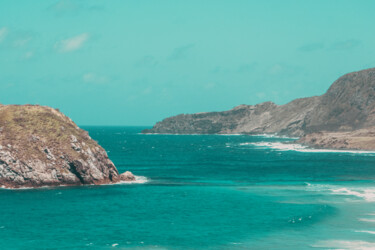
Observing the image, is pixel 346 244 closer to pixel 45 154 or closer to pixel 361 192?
pixel 361 192

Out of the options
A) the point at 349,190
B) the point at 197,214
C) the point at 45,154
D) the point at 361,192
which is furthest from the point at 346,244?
the point at 45,154

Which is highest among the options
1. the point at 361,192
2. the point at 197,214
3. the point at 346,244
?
the point at 361,192

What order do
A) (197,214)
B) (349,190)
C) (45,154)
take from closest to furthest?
(197,214) < (349,190) < (45,154)

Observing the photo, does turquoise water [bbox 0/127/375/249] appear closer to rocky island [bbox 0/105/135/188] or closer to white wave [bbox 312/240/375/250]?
white wave [bbox 312/240/375/250]

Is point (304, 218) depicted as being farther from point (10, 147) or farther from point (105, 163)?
point (10, 147)

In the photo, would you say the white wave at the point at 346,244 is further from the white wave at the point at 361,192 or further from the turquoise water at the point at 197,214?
the white wave at the point at 361,192

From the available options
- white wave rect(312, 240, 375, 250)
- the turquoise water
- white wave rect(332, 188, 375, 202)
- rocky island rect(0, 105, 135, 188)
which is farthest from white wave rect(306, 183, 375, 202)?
rocky island rect(0, 105, 135, 188)

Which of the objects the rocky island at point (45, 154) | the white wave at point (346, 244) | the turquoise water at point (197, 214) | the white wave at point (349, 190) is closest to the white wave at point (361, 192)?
the white wave at point (349, 190)

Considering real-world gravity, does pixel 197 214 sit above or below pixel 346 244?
above
